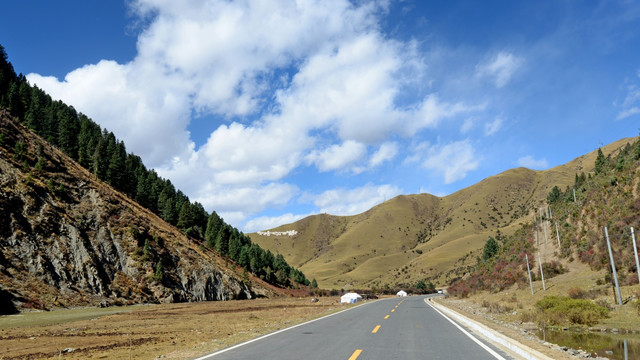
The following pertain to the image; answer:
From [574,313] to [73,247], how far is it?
176 feet

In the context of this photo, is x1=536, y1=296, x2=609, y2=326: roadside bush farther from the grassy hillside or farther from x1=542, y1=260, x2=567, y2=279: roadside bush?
x1=542, y1=260, x2=567, y2=279: roadside bush

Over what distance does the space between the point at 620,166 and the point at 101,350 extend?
54962 mm

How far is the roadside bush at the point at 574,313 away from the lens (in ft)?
69.1

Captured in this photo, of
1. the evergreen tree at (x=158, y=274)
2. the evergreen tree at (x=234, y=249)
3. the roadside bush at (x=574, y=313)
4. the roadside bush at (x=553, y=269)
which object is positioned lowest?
the roadside bush at (x=574, y=313)

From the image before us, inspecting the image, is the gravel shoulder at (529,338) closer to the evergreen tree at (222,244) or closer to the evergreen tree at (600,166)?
the evergreen tree at (600,166)

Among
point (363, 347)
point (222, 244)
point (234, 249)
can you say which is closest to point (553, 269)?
point (363, 347)

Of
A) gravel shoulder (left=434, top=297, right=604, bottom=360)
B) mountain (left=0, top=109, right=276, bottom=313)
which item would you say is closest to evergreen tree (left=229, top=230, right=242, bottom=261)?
mountain (left=0, top=109, right=276, bottom=313)

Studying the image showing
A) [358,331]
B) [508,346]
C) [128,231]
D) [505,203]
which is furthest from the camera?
[505,203]

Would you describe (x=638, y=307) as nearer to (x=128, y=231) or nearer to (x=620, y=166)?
(x=620, y=166)

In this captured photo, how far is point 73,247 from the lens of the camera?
4950cm

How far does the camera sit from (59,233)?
49344 mm

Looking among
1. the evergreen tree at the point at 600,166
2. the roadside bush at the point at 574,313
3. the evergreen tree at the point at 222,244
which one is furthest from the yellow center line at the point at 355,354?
the evergreen tree at the point at 222,244

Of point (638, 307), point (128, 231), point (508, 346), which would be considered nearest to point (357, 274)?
point (128, 231)

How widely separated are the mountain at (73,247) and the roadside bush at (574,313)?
140 ft
